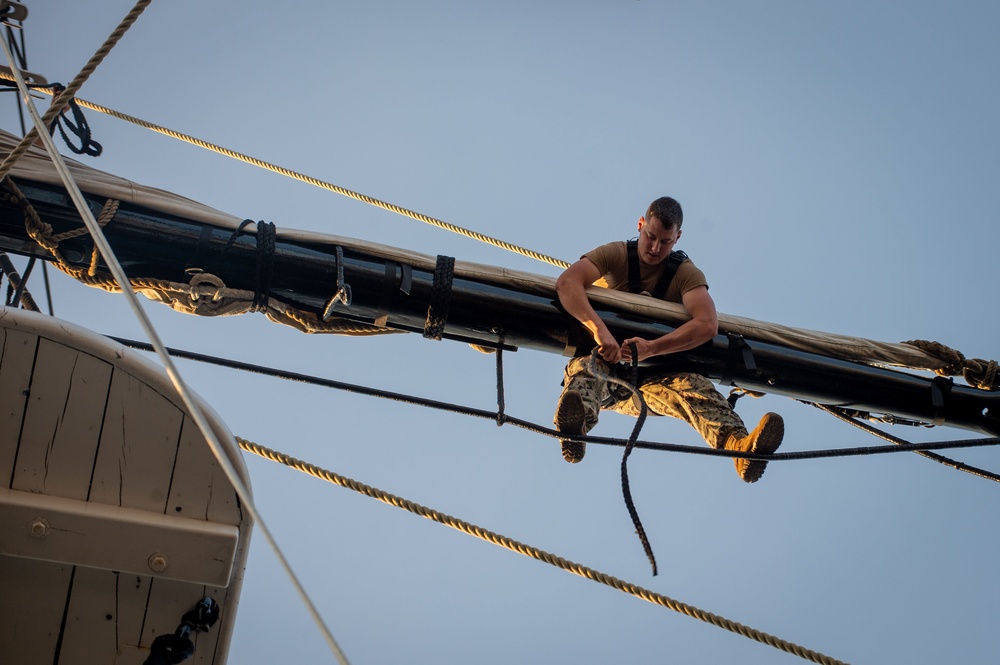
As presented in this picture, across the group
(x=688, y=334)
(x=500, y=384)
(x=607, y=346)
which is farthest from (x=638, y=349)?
(x=500, y=384)

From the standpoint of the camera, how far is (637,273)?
5508 millimetres

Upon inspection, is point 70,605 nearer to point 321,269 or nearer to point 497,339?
point 321,269

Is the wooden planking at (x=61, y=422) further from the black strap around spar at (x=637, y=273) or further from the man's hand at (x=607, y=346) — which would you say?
the black strap around spar at (x=637, y=273)

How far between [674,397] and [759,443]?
2.12 ft

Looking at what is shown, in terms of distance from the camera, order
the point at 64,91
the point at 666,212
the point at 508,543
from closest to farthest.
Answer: the point at 64,91 → the point at 508,543 → the point at 666,212

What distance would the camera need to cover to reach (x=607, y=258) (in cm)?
546

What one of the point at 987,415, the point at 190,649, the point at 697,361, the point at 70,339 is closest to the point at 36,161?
the point at 70,339

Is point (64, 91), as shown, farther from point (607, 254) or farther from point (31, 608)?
point (607, 254)

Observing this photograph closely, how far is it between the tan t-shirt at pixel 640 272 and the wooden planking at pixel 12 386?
325cm

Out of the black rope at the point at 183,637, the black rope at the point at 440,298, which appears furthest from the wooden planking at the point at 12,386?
the black rope at the point at 440,298

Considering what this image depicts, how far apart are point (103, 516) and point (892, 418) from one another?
4.59m

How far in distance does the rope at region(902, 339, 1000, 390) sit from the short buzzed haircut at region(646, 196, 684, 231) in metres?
1.71

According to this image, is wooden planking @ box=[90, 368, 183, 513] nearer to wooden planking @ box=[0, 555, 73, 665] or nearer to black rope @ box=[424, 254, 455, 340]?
wooden planking @ box=[0, 555, 73, 665]

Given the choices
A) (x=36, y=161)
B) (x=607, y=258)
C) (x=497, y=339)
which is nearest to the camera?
(x=36, y=161)
